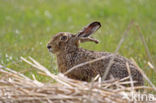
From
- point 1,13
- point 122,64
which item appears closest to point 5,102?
point 122,64

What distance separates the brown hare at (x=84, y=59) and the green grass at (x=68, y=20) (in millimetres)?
1503

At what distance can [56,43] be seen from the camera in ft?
23.0

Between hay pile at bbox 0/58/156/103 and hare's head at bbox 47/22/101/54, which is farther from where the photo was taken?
hare's head at bbox 47/22/101/54

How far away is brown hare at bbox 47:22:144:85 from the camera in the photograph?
6.56 meters

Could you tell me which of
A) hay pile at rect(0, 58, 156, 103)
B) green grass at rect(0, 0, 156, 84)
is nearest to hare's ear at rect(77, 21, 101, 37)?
hay pile at rect(0, 58, 156, 103)

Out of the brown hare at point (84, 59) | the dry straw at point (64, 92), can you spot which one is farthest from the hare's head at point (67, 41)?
the dry straw at point (64, 92)

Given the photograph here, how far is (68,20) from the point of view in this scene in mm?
14031

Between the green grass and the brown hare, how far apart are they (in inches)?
59.2

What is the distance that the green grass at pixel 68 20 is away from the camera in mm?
9977

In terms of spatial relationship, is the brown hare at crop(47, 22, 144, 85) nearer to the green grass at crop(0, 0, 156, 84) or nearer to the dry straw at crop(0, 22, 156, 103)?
the dry straw at crop(0, 22, 156, 103)

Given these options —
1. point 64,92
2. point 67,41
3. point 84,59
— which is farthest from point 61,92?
point 67,41

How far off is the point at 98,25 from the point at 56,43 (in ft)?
2.33

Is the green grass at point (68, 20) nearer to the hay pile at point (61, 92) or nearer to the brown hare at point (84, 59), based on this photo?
the brown hare at point (84, 59)

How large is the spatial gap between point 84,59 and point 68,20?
7.34 metres
